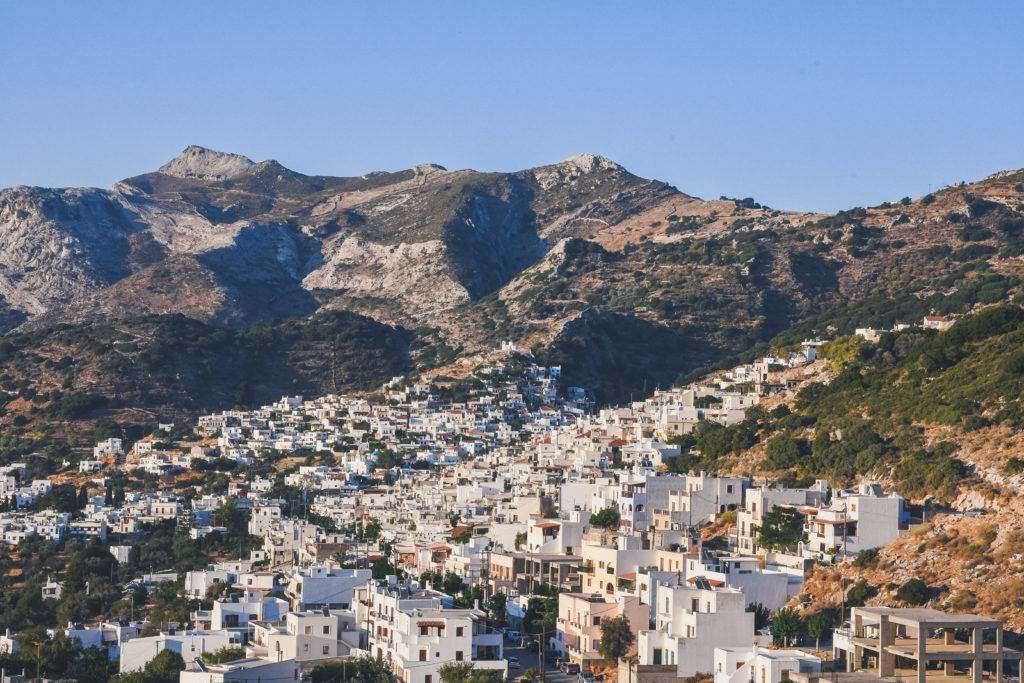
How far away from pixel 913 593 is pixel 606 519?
18.5 m

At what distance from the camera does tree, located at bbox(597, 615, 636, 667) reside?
4559 centimetres

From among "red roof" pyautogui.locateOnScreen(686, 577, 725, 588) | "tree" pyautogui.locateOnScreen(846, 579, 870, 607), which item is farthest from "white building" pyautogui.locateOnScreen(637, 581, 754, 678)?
"tree" pyautogui.locateOnScreen(846, 579, 870, 607)

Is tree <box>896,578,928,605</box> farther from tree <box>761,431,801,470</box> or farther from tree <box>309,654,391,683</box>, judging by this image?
tree <box>761,431,801,470</box>

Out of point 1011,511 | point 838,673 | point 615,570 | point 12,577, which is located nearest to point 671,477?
point 615,570

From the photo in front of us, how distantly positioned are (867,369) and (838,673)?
134 feet

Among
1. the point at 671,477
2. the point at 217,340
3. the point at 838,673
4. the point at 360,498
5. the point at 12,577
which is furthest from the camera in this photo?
the point at 217,340

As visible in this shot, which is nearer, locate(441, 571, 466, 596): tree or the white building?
the white building

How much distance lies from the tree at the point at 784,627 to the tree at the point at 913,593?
286 centimetres

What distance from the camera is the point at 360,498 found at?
85.5 meters

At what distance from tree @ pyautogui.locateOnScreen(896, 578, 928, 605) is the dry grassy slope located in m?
0.25

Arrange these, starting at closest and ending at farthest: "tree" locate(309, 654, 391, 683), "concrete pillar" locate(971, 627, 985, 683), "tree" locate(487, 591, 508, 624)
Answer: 1. "concrete pillar" locate(971, 627, 985, 683)
2. "tree" locate(309, 654, 391, 683)
3. "tree" locate(487, 591, 508, 624)

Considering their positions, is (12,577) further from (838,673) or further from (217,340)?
(217,340)

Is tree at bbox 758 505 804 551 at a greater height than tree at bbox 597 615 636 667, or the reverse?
tree at bbox 758 505 804 551

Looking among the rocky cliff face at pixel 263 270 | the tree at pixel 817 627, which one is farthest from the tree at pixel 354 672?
the rocky cliff face at pixel 263 270
